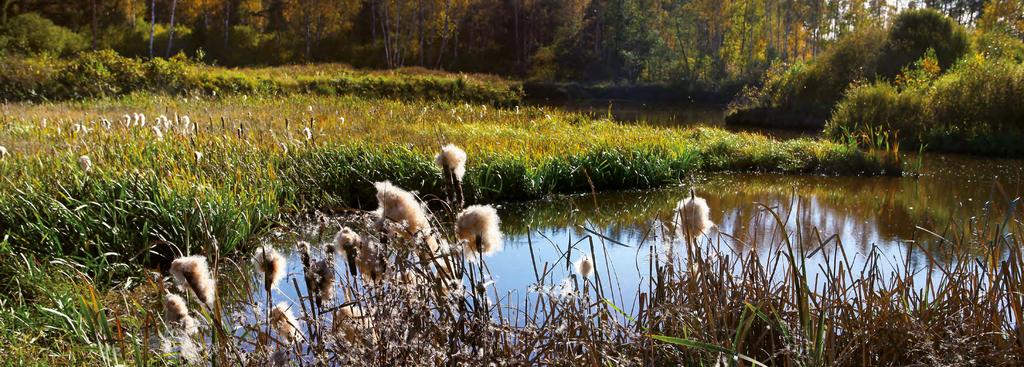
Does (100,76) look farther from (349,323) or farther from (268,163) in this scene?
(349,323)

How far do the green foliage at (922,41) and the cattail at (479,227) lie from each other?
22.5 meters

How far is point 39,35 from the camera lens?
30.1m

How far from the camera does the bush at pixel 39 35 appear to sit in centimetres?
2902

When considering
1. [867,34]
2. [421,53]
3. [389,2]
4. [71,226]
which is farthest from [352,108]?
[389,2]

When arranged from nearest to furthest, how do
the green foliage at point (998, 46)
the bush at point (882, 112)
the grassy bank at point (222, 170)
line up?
the grassy bank at point (222, 170), the bush at point (882, 112), the green foliage at point (998, 46)

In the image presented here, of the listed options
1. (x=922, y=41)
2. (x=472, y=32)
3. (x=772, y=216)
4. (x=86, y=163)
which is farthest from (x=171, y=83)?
(x=472, y=32)

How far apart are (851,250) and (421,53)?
3304cm

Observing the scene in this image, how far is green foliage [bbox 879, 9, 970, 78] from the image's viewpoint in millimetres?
21922

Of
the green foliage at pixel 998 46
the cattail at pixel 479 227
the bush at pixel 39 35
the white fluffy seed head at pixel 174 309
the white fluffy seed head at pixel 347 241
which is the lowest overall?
the white fluffy seed head at pixel 174 309

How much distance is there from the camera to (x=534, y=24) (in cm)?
3988

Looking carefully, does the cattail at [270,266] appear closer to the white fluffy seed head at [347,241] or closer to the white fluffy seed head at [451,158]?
the white fluffy seed head at [347,241]

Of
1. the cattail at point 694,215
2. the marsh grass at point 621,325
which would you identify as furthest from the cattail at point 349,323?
the cattail at point 694,215

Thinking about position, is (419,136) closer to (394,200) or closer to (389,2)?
(394,200)

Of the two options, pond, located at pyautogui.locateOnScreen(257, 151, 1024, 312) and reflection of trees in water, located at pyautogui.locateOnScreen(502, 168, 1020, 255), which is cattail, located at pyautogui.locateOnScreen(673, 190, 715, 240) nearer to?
pond, located at pyautogui.locateOnScreen(257, 151, 1024, 312)
